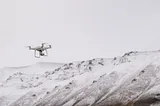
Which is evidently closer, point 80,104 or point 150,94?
point 150,94

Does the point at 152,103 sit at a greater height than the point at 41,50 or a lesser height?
lesser

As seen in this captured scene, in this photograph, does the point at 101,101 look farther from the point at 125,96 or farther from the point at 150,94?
the point at 150,94

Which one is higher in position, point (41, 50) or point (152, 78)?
point (41, 50)

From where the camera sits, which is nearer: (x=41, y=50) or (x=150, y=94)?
(x=41, y=50)

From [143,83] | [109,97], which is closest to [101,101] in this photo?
[109,97]

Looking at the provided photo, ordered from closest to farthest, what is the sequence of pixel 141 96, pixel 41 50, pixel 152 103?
pixel 41 50
pixel 152 103
pixel 141 96

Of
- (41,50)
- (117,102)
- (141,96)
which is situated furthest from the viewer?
(117,102)

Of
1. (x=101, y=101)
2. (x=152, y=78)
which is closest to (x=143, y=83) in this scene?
(x=152, y=78)

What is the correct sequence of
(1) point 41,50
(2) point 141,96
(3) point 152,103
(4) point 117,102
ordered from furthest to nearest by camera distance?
(4) point 117,102
(2) point 141,96
(3) point 152,103
(1) point 41,50

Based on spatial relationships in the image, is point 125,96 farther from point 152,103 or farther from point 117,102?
point 152,103
